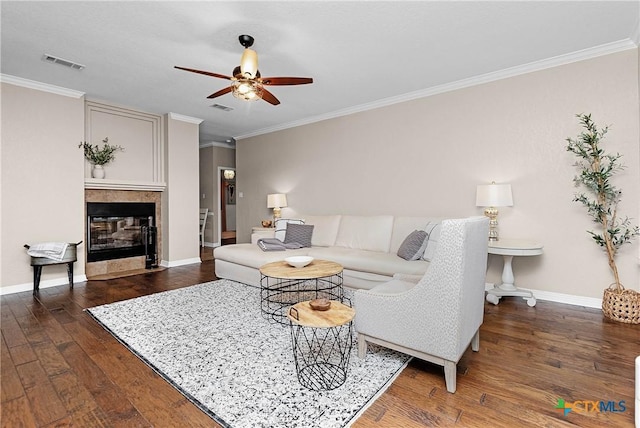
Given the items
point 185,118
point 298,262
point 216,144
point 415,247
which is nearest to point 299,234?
point 298,262

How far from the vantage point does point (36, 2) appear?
2.33 meters

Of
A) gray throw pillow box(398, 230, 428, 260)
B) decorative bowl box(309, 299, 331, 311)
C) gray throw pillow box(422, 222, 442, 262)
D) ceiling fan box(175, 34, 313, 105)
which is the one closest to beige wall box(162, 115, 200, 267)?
ceiling fan box(175, 34, 313, 105)

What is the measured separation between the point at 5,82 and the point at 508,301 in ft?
21.4

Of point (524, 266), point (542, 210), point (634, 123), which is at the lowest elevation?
point (524, 266)

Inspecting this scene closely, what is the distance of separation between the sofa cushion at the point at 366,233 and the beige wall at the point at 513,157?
407mm

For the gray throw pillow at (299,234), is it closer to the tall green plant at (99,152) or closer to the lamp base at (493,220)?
the lamp base at (493,220)

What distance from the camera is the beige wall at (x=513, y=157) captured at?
9.98 feet

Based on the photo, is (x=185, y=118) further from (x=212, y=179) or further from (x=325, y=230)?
(x=325, y=230)

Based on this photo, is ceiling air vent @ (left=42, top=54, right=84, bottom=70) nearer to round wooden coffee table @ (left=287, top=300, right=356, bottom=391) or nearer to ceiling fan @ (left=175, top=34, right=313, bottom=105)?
ceiling fan @ (left=175, top=34, right=313, bottom=105)

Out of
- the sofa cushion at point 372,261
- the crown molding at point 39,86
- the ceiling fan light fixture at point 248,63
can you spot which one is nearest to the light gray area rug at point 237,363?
the sofa cushion at point 372,261

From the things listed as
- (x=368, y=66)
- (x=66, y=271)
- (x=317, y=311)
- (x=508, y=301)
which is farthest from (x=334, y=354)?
(x=66, y=271)

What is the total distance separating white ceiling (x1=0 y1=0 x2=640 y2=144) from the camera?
243 centimetres

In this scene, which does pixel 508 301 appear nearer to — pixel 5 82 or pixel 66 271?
pixel 66 271

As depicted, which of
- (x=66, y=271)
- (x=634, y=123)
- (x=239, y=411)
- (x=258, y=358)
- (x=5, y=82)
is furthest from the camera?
(x=66, y=271)
